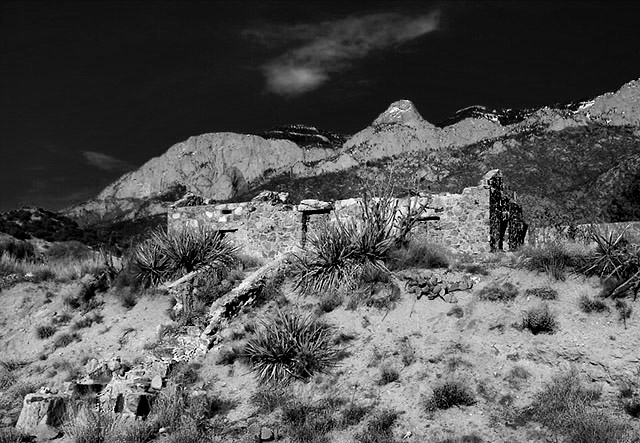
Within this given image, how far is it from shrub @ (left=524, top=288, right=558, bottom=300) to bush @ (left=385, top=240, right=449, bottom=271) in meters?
2.14

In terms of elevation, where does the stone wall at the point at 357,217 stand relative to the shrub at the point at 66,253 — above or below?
above

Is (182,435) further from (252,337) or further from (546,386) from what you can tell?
(546,386)

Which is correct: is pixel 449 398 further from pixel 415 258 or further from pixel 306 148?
pixel 306 148

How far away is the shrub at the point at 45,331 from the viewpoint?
11.6 meters

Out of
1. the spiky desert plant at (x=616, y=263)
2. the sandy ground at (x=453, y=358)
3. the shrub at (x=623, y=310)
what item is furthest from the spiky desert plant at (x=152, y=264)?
the shrub at (x=623, y=310)

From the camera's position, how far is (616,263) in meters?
8.48

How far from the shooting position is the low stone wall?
30.9ft

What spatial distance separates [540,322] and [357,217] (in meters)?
7.59

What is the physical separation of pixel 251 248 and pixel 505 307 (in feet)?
30.8

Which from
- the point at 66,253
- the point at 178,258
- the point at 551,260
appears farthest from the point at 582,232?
the point at 66,253

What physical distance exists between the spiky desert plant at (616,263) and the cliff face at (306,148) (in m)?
48.1

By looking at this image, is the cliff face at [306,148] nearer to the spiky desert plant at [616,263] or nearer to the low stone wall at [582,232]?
the low stone wall at [582,232]

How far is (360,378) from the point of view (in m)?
7.87

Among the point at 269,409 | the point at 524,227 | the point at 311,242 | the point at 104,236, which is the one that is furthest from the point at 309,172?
the point at 269,409
